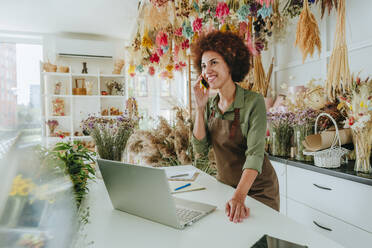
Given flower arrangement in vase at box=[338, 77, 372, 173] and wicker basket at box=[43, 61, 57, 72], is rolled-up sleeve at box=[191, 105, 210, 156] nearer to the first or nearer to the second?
flower arrangement in vase at box=[338, 77, 372, 173]

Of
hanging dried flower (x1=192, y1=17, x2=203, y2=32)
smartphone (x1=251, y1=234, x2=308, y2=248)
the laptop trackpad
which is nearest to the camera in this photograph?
smartphone (x1=251, y1=234, x2=308, y2=248)

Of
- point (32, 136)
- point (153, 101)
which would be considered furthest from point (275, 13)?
point (153, 101)

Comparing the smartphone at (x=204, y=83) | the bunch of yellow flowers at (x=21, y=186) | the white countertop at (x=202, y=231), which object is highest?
the smartphone at (x=204, y=83)

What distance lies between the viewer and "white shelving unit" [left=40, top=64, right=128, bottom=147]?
5.62 metres

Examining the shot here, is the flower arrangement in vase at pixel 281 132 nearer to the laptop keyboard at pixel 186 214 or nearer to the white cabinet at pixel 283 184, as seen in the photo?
the white cabinet at pixel 283 184

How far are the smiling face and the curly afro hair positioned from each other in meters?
0.03

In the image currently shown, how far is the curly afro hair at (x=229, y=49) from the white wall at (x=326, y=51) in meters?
1.31

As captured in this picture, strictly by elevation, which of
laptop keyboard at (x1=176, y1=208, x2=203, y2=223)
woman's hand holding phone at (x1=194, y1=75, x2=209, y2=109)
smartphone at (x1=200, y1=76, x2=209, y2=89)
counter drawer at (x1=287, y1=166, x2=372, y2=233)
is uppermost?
smartphone at (x1=200, y1=76, x2=209, y2=89)

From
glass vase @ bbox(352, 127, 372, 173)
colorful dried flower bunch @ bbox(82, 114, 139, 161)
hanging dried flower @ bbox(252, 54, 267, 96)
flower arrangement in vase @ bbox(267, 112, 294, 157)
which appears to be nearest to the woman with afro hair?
colorful dried flower bunch @ bbox(82, 114, 139, 161)

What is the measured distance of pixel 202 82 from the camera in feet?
5.04

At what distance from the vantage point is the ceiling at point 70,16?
14.2 feet

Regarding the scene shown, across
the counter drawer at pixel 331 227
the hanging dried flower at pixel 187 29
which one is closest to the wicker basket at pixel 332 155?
the counter drawer at pixel 331 227

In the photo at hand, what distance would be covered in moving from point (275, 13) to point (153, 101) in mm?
4334

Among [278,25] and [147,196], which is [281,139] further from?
[147,196]
